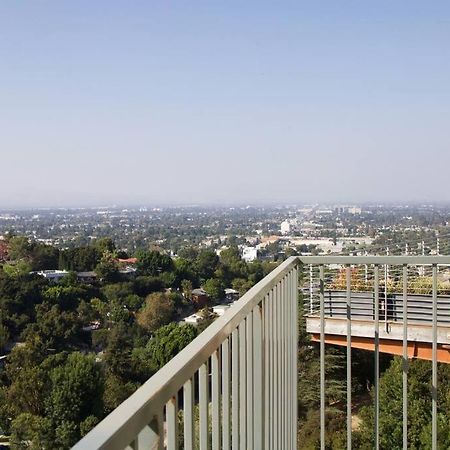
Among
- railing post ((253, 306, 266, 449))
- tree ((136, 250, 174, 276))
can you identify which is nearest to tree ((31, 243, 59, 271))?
tree ((136, 250, 174, 276))

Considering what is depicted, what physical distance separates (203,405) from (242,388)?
14.4 inches

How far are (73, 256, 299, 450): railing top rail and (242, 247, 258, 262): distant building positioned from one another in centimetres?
3907

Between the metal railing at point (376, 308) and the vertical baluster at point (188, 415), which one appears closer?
the vertical baluster at point (188, 415)

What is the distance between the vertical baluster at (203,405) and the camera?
82cm

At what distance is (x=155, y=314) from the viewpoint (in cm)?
3256

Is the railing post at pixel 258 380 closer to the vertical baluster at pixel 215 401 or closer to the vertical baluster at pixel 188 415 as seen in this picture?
the vertical baluster at pixel 215 401

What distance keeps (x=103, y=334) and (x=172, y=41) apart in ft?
60.4

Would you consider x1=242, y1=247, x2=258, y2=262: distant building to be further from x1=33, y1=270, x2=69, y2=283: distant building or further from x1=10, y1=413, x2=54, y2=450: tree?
x1=10, y1=413, x2=54, y2=450: tree

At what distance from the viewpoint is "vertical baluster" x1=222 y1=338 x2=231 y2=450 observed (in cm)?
102

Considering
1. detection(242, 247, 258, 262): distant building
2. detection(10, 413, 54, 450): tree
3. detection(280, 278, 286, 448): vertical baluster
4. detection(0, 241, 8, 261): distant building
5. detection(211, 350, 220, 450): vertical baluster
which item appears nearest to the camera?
detection(211, 350, 220, 450): vertical baluster

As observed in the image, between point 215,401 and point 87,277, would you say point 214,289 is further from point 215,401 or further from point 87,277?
point 215,401

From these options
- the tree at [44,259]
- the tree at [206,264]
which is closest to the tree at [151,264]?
the tree at [206,264]

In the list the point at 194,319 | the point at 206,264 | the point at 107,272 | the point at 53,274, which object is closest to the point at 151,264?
the point at 107,272

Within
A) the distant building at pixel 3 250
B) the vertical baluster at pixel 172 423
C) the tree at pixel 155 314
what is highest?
the vertical baluster at pixel 172 423
